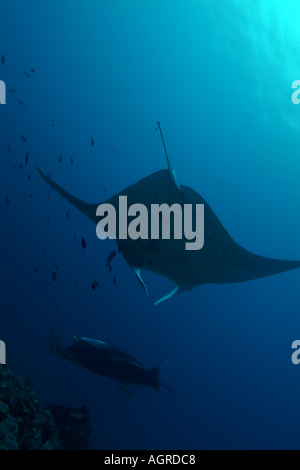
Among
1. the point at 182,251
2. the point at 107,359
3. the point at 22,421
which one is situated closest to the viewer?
the point at 182,251

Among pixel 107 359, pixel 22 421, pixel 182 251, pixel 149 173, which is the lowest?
pixel 22 421

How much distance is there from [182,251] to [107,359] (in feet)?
9.79

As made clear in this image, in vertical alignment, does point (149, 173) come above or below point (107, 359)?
above

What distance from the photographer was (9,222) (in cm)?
1994

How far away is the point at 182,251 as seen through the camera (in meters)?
2.93

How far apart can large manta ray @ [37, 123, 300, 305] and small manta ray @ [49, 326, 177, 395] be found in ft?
7.16

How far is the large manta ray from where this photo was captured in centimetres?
267

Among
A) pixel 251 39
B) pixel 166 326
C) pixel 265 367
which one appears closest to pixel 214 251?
pixel 251 39

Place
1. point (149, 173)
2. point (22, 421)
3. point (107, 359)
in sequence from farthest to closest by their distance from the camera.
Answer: point (149, 173)
point (107, 359)
point (22, 421)

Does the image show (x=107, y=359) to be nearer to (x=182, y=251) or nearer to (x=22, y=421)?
(x=22, y=421)

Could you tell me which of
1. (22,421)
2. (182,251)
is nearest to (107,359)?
(22,421)

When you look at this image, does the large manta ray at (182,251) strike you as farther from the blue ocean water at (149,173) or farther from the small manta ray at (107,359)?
the blue ocean water at (149,173)

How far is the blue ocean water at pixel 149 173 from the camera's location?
15.3 metres

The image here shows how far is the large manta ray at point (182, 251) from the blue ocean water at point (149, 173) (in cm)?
1477
